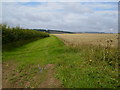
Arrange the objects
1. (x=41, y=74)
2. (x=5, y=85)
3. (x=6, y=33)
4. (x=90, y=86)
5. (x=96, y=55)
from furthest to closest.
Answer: (x=6, y=33), (x=96, y=55), (x=41, y=74), (x=5, y=85), (x=90, y=86)

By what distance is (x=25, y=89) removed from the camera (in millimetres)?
5344

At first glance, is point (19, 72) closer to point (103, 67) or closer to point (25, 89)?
point (25, 89)

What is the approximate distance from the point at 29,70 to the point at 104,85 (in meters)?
4.23

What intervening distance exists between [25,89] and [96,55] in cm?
539

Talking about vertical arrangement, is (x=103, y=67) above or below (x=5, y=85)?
above

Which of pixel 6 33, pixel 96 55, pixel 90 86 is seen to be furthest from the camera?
pixel 6 33

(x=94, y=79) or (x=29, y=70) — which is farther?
(x=29, y=70)

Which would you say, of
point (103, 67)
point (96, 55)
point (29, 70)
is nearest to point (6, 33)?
point (29, 70)

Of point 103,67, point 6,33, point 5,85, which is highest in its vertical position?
point 6,33

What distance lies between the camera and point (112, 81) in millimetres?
5469

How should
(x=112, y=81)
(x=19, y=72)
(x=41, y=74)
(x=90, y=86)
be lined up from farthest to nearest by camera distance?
(x=19, y=72) < (x=41, y=74) < (x=112, y=81) < (x=90, y=86)

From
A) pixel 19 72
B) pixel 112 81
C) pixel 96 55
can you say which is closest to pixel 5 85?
pixel 19 72

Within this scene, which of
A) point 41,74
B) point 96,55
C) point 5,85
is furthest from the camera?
point 96,55

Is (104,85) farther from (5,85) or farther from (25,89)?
(5,85)
